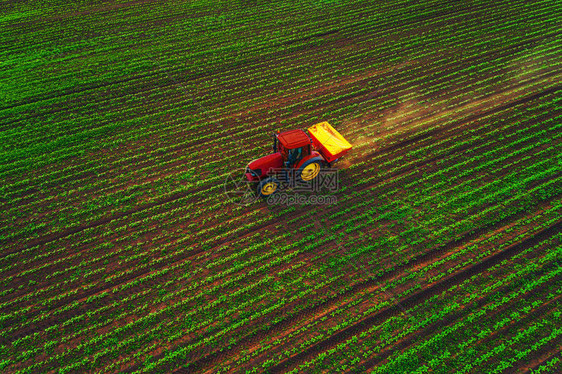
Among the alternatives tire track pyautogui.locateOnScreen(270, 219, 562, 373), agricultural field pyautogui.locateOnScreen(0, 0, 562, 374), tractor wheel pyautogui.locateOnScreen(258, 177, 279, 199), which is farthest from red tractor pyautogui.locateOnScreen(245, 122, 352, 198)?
tire track pyautogui.locateOnScreen(270, 219, 562, 373)

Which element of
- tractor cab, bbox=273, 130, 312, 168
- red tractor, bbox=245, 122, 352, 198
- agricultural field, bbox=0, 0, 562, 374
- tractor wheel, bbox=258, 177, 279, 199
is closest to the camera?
agricultural field, bbox=0, 0, 562, 374

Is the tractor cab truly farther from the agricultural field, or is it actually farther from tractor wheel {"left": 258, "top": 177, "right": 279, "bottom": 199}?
the agricultural field

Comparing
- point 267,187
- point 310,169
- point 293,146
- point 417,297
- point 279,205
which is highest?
point 267,187

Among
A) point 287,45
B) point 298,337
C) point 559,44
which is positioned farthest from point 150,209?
point 559,44

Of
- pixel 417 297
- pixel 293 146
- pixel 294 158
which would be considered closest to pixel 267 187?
pixel 294 158

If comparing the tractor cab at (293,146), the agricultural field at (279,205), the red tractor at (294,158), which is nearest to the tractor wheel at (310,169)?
the red tractor at (294,158)

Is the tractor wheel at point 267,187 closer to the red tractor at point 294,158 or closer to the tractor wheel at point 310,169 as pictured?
the red tractor at point 294,158

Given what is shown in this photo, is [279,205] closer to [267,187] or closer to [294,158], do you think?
[267,187]
